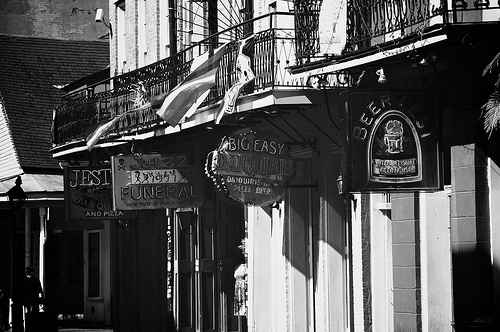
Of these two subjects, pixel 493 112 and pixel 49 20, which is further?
pixel 49 20

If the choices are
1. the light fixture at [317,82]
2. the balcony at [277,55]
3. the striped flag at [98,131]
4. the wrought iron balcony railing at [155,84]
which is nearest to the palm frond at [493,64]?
the balcony at [277,55]

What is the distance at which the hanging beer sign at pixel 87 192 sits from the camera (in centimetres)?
2580

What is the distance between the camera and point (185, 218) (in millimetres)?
25719

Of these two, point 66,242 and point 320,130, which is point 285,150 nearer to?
point 320,130

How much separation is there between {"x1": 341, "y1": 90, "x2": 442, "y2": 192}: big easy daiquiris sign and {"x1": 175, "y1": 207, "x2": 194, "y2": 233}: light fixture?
11.8 meters

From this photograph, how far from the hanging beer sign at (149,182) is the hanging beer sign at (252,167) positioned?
160 inches

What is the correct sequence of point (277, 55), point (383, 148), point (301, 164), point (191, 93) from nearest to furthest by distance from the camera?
point (383, 148) → point (277, 55) → point (191, 93) → point (301, 164)

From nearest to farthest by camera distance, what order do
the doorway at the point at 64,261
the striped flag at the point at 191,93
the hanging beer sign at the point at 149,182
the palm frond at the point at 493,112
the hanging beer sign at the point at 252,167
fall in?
the palm frond at the point at 493,112
the hanging beer sign at the point at 252,167
the striped flag at the point at 191,93
the hanging beer sign at the point at 149,182
the doorway at the point at 64,261

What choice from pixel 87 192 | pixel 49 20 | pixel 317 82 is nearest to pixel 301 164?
pixel 317 82

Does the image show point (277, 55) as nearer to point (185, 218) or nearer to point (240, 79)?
point (240, 79)

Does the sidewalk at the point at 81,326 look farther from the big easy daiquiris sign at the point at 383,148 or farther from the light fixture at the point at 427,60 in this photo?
the light fixture at the point at 427,60

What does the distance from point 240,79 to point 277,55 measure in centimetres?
85

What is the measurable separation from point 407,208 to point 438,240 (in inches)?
24.4

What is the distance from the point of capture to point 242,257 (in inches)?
941
